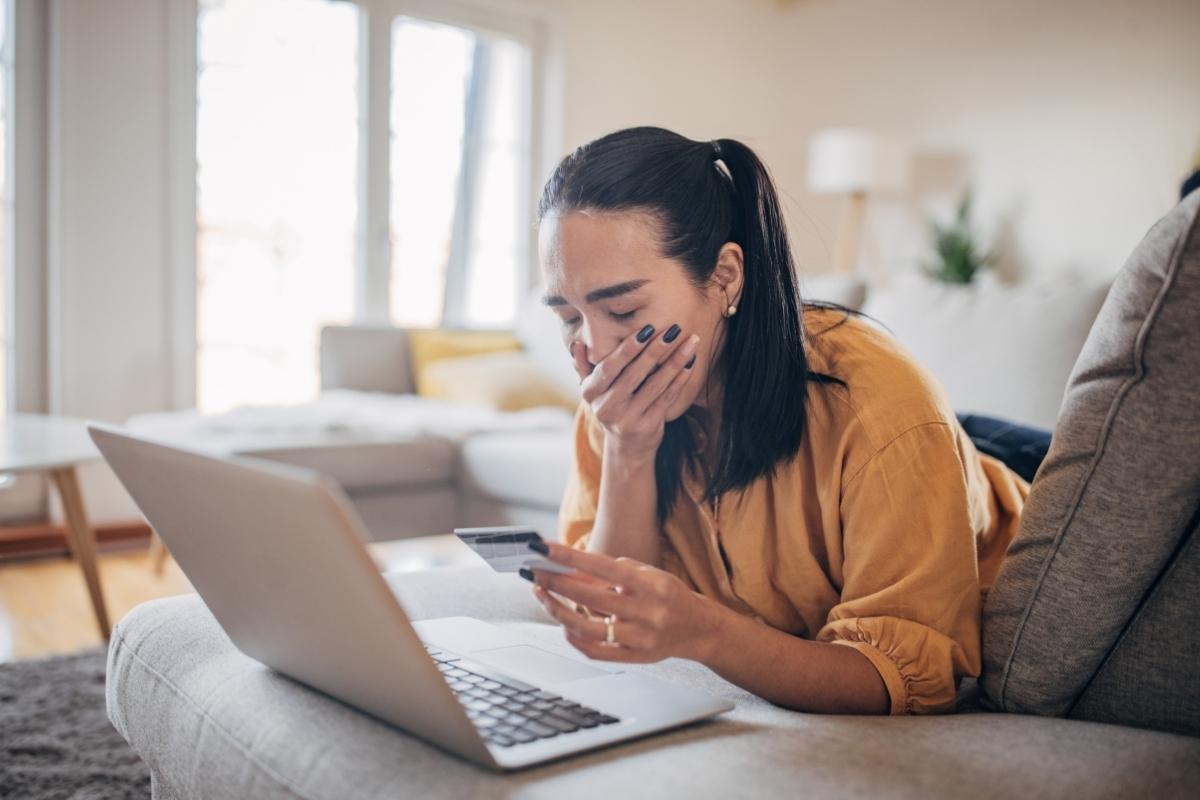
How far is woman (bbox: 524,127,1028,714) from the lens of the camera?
3.01 feet

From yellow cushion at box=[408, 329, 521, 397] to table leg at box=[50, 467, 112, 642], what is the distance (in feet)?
4.57

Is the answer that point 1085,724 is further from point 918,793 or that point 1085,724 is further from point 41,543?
point 41,543

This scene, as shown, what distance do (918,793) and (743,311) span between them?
59cm

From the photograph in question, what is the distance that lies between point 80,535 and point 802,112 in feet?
14.8

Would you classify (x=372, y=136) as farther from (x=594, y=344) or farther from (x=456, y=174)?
(x=594, y=344)

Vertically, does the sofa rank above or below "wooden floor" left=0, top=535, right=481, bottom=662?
above

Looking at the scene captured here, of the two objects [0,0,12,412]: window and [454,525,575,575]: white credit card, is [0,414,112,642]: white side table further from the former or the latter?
[454,525,575,575]: white credit card

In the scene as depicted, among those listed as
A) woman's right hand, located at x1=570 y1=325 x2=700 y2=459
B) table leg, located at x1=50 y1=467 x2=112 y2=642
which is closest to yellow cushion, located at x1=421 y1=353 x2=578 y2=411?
table leg, located at x1=50 y1=467 x2=112 y2=642

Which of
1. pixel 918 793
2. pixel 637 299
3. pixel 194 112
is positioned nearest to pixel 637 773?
pixel 918 793

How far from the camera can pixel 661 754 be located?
2.37 ft

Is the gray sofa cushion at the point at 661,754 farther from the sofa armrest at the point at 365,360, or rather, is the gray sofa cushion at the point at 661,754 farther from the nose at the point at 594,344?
the sofa armrest at the point at 365,360

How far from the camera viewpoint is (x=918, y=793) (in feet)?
2.18

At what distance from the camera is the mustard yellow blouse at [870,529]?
92 cm

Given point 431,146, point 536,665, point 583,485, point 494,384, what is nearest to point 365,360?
point 494,384
